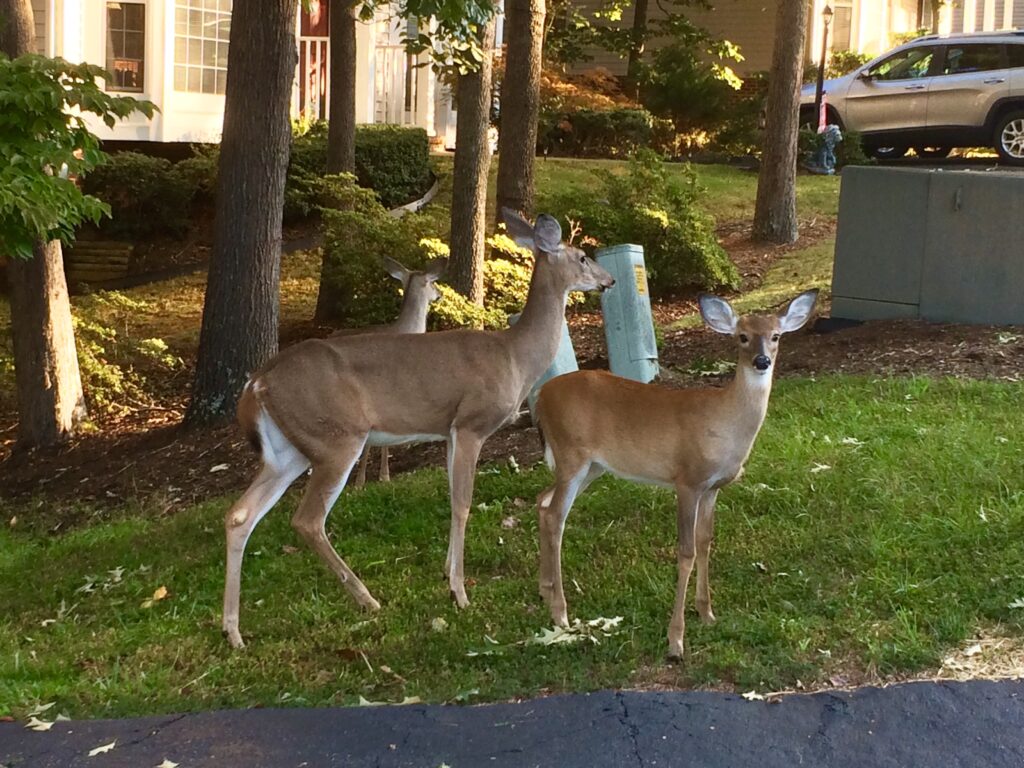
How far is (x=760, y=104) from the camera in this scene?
27.1 m

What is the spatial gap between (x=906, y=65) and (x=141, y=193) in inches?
502

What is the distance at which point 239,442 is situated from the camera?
10328 mm

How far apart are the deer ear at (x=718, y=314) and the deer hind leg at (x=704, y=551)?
711 millimetres

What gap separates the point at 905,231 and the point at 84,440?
23.6 feet

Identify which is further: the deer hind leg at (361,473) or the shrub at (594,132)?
the shrub at (594,132)

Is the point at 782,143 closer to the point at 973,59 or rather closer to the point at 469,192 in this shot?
the point at 973,59

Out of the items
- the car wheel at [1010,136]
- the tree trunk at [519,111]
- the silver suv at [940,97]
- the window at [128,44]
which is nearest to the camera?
the tree trunk at [519,111]

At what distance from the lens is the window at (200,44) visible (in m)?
19.5

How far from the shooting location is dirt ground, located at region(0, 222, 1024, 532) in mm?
9477

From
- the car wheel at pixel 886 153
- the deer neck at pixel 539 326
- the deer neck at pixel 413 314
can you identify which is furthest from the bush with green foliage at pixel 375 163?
the deer neck at pixel 539 326

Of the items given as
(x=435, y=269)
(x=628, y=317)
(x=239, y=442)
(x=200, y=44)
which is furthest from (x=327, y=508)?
(x=200, y=44)

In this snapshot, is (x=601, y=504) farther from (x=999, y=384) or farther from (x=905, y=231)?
(x=905, y=231)

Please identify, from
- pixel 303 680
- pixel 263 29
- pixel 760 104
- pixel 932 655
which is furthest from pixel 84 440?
pixel 760 104

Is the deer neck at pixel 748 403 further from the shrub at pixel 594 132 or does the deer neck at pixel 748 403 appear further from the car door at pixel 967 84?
the shrub at pixel 594 132
